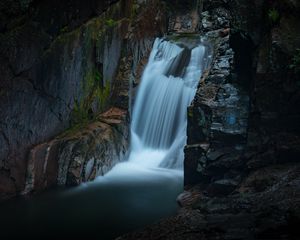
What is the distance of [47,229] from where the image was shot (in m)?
9.41

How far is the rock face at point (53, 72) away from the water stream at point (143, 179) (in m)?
0.87

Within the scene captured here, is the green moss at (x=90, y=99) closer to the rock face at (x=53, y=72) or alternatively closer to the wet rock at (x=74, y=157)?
the rock face at (x=53, y=72)

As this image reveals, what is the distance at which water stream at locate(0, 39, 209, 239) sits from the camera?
385 inches

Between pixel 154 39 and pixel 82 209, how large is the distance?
404 inches

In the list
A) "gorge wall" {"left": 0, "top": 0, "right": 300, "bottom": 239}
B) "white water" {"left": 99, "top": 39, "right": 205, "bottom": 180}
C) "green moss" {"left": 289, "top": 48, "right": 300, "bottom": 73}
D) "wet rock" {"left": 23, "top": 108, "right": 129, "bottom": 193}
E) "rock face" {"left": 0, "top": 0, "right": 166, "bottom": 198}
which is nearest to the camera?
"gorge wall" {"left": 0, "top": 0, "right": 300, "bottom": 239}

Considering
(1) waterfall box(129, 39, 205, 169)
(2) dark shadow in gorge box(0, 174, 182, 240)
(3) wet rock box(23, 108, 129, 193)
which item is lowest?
(2) dark shadow in gorge box(0, 174, 182, 240)

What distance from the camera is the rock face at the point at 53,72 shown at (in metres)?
10.9

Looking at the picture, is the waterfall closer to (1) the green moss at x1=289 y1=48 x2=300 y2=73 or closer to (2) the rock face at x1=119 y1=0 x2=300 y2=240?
(2) the rock face at x1=119 y1=0 x2=300 y2=240

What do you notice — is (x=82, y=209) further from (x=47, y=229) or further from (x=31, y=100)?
(x=31, y=100)

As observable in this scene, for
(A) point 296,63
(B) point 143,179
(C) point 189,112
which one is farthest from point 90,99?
(A) point 296,63

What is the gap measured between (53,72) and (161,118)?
4.59 metres

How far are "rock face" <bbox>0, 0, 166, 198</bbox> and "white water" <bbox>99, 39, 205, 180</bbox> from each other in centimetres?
81

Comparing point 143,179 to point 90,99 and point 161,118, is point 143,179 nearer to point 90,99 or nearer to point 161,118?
point 161,118

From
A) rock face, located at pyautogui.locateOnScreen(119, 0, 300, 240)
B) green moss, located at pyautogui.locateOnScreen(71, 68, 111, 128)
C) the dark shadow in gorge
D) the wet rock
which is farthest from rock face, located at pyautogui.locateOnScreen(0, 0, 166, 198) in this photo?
→ rock face, located at pyautogui.locateOnScreen(119, 0, 300, 240)
